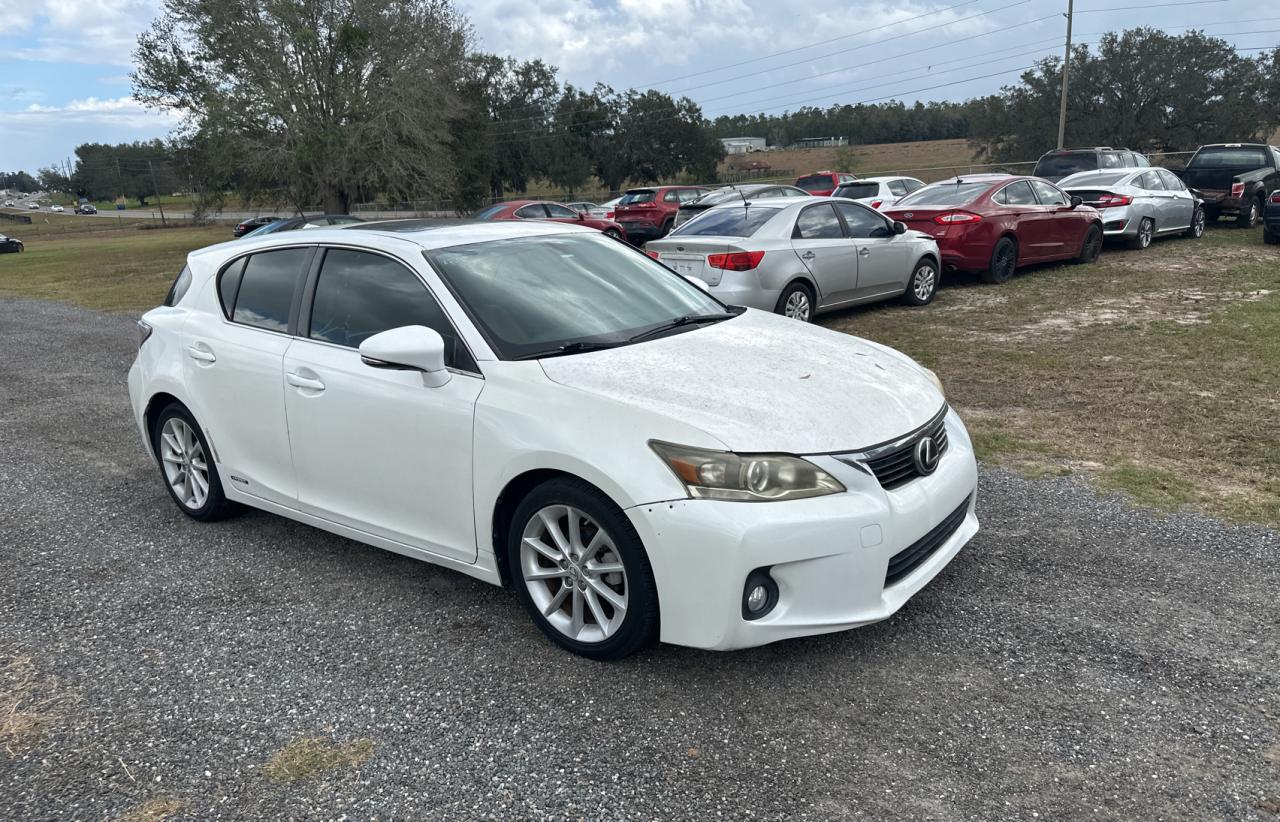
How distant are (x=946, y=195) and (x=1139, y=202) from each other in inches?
208

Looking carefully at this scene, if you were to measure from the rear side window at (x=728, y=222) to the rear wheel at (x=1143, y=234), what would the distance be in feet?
29.7

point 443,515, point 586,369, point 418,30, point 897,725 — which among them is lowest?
point 897,725

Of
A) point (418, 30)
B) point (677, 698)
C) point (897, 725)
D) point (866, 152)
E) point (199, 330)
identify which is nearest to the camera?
point (897, 725)

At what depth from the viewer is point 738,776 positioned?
2773mm

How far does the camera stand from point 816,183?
25328 millimetres

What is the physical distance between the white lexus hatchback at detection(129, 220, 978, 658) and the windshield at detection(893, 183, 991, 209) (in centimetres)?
893

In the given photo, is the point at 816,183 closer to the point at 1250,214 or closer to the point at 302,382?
the point at 1250,214

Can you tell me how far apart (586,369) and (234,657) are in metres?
1.77

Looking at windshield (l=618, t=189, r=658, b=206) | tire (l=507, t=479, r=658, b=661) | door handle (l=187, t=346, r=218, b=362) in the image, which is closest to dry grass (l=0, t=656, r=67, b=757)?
door handle (l=187, t=346, r=218, b=362)

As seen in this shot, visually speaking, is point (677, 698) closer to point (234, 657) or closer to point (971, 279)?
point (234, 657)

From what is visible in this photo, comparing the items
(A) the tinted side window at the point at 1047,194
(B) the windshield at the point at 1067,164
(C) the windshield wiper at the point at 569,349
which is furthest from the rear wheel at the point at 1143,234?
(C) the windshield wiper at the point at 569,349

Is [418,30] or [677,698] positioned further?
[418,30]

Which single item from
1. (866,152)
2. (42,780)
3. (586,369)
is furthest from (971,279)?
(866,152)

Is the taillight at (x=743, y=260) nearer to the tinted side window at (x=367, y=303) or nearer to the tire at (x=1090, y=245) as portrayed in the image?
the tinted side window at (x=367, y=303)
